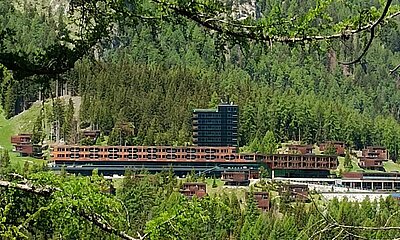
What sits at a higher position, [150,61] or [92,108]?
[150,61]

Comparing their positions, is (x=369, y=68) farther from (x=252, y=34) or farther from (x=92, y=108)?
(x=252, y=34)

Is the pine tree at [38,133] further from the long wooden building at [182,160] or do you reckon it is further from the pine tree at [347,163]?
the pine tree at [347,163]

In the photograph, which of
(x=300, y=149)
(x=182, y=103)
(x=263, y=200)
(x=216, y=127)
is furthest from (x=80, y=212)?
(x=182, y=103)

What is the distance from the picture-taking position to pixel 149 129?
56.7m

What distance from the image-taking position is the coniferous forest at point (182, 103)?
3.56 meters

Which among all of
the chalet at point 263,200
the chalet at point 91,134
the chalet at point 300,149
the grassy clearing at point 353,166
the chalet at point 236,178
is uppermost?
the chalet at point 91,134

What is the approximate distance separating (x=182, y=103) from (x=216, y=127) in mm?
9181

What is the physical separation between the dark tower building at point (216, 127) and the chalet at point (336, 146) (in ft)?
26.4

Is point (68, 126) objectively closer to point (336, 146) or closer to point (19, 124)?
point (19, 124)

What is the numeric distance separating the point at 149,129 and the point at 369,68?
43330mm

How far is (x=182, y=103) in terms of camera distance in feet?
199

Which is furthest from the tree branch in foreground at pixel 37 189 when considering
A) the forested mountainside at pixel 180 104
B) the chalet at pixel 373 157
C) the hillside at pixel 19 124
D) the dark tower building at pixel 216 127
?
the hillside at pixel 19 124

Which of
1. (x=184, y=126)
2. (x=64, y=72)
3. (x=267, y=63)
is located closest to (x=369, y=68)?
(x=267, y=63)

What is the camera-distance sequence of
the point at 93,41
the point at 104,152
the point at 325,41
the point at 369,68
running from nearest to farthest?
1. the point at 325,41
2. the point at 93,41
3. the point at 104,152
4. the point at 369,68
